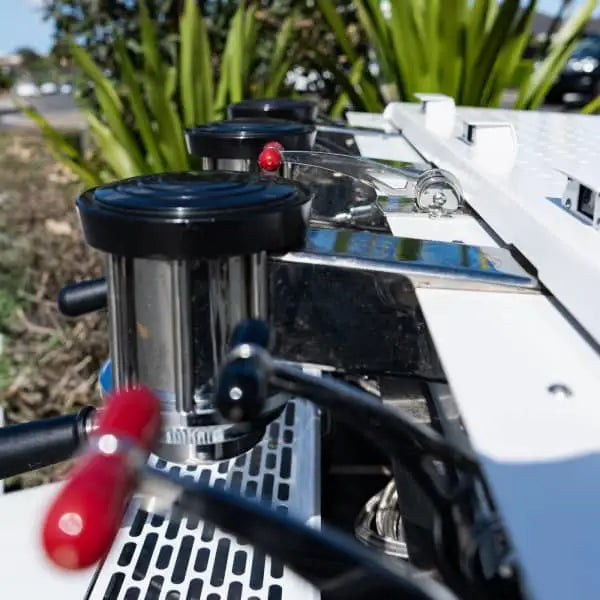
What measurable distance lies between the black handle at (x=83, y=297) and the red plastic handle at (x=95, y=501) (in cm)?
66

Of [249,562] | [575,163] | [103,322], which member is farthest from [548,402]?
[103,322]

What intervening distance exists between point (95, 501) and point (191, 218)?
14.9 inches

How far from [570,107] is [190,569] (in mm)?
11699

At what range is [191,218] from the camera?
772 mm

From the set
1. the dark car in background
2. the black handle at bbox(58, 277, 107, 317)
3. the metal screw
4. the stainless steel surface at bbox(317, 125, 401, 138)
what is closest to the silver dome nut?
the black handle at bbox(58, 277, 107, 317)

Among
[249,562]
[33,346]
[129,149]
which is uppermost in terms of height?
[129,149]

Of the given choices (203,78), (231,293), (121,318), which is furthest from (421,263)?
(203,78)

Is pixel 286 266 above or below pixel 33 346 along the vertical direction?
above

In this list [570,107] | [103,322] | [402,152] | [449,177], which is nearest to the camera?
[449,177]

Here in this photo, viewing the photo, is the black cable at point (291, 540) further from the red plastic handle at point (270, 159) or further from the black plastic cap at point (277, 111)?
the black plastic cap at point (277, 111)

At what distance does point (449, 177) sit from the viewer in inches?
48.4

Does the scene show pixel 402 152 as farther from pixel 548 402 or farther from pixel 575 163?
pixel 548 402

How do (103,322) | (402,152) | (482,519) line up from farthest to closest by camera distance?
(103,322) → (402,152) → (482,519)

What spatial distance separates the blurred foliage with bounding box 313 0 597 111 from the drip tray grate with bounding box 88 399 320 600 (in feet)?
6.22
